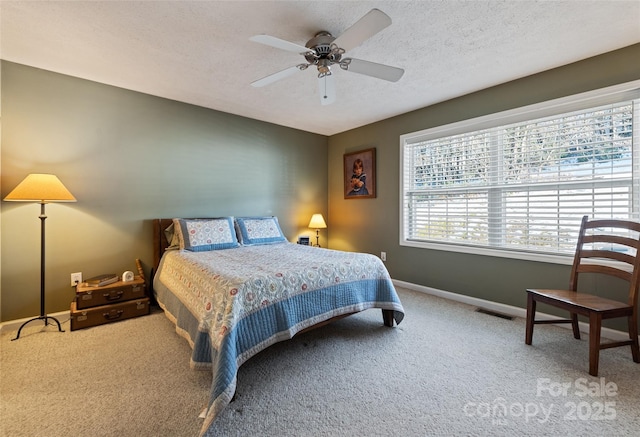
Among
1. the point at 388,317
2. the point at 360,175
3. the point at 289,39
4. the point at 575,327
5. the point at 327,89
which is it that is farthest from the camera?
the point at 360,175

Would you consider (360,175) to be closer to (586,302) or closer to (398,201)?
(398,201)

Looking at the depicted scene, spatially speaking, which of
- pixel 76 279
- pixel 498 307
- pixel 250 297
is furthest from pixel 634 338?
pixel 76 279

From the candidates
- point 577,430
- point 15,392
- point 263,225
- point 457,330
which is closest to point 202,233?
point 263,225

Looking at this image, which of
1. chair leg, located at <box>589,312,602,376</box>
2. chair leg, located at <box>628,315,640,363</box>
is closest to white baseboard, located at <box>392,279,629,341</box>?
chair leg, located at <box>628,315,640,363</box>

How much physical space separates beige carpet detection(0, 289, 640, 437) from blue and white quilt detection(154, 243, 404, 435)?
0.77ft

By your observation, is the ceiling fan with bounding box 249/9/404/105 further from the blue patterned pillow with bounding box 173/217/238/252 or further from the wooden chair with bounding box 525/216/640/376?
the wooden chair with bounding box 525/216/640/376

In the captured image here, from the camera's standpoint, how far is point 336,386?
68.6 inches

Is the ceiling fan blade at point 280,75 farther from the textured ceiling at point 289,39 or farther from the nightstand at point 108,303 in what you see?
the nightstand at point 108,303

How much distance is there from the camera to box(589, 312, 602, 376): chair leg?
1802mm

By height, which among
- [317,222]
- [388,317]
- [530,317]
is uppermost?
[317,222]

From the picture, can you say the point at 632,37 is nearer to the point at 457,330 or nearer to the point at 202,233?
the point at 457,330

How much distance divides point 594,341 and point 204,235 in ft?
11.3

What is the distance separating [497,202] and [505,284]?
910mm

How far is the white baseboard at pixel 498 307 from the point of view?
2.38m
